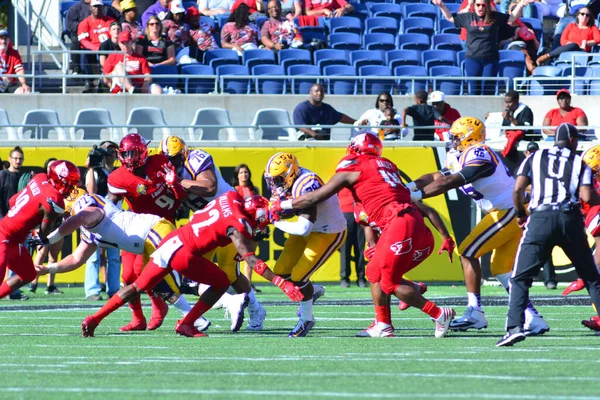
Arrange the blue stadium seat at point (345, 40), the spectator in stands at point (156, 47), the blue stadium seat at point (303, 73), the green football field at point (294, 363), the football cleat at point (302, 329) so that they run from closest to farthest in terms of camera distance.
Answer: the green football field at point (294, 363) → the football cleat at point (302, 329) → the spectator in stands at point (156, 47) → the blue stadium seat at point (303, 73) → the blue stadium seat at point (345, 40)

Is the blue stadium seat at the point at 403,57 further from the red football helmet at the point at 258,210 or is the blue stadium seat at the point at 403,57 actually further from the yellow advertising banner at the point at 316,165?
the red football helmet at the point at 258,210

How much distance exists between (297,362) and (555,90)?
13.4m

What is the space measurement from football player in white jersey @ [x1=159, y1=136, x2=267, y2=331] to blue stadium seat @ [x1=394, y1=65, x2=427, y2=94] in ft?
29.8

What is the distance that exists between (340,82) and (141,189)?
9644 millimetres

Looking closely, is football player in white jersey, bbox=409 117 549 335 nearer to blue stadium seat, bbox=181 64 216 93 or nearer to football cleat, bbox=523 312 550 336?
football cleat, bbox=523 312 550 336

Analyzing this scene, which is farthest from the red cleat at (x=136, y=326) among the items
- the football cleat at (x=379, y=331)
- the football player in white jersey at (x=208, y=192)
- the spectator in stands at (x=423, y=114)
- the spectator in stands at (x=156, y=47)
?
the spectator in stands at (x=156, y=47)

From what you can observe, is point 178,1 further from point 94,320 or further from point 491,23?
point 94,320

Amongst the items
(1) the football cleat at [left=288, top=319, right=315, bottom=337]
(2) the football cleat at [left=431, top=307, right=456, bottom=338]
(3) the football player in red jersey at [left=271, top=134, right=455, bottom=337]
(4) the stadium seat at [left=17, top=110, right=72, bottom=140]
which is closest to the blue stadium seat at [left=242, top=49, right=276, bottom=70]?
(4) the stadium seat at [left=17, top=110, right=72, bottom=140]

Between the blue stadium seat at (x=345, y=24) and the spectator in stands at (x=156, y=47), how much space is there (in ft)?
10.6

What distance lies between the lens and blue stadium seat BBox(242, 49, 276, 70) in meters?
19.8

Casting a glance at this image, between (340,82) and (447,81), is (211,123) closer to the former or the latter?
(340,82)

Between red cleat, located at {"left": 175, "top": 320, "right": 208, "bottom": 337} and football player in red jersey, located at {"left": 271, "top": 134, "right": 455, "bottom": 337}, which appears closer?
football player in red jersey, located at {"left": 271, "top": 134, "right": 455, "bottom": 337}

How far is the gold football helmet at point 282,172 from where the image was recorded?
32.5 feet

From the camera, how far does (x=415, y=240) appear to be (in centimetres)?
920
